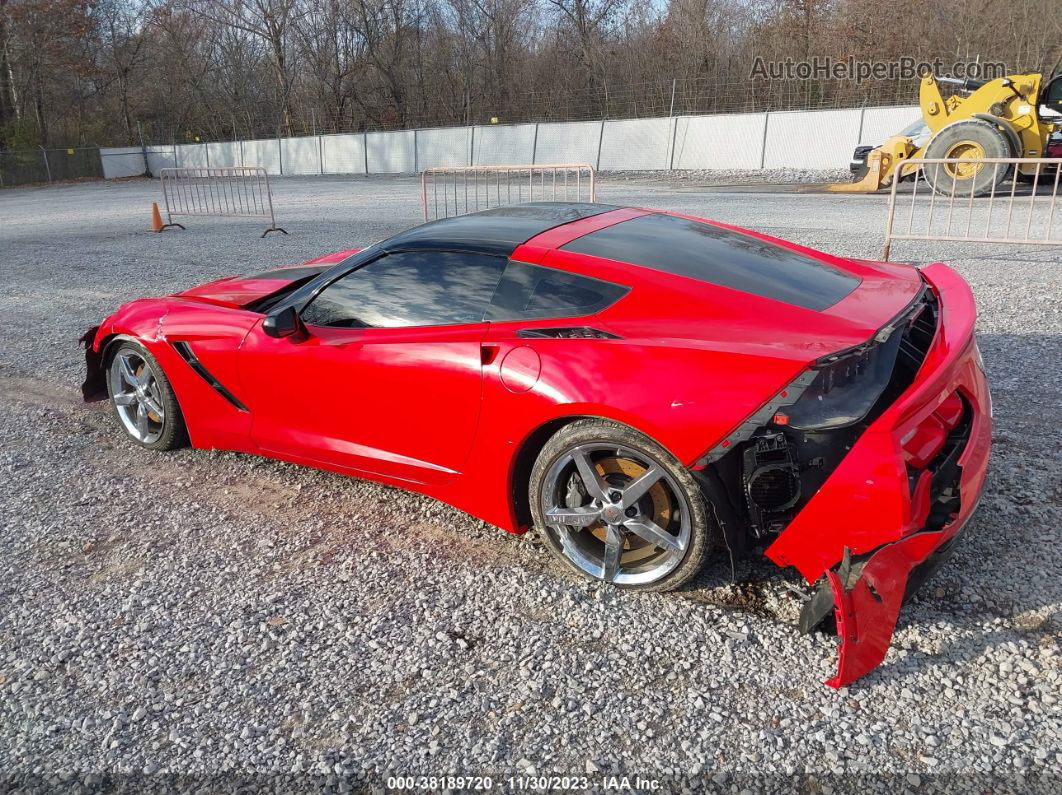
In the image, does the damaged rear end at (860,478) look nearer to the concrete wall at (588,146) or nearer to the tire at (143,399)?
the tire at (143,399)

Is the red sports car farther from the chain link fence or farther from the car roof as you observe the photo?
the chain link fence

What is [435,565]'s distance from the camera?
3.37 meters

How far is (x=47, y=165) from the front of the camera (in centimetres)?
3897

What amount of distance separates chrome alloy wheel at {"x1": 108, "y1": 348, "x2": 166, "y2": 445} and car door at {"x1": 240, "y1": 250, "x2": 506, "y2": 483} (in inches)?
37.3

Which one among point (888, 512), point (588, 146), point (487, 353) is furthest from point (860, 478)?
point (588, 146)

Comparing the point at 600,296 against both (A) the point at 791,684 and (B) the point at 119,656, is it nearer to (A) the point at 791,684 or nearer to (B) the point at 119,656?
(A) the point at 791,684

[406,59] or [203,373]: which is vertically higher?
[406,59]

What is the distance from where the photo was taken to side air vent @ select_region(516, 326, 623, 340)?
9.62 ft

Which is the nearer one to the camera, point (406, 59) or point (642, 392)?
point (642, 392)

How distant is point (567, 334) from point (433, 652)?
127 cm

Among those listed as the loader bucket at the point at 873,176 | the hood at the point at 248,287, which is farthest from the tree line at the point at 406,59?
the hood at the point at 248,287

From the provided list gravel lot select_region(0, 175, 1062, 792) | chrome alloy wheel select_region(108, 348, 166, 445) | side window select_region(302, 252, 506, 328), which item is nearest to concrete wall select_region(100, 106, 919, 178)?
gravel lot select_region(0, 175, 1062, 792)

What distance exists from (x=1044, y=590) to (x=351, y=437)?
2.90 metres

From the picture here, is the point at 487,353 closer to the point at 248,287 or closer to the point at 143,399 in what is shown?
the point at 248,287
